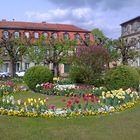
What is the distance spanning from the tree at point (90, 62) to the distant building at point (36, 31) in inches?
1225

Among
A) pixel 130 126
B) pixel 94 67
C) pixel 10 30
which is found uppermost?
pixel 10 30

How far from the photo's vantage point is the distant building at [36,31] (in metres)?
54.9

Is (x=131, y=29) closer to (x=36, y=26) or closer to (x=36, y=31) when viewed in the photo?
(x=36, y=26)

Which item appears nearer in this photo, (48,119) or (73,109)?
(48,119)

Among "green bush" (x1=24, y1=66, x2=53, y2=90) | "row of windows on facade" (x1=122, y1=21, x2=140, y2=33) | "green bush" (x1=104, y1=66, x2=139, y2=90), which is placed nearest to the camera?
"green bush" (x1=104, y1=66, x2=139, y2=90)

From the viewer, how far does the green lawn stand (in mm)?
8398

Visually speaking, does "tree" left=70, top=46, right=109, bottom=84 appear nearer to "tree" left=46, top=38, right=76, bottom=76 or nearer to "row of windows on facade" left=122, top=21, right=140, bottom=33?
"tree" left=46, top=38, right=76, bottom=76

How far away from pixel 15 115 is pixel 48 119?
1.20 m

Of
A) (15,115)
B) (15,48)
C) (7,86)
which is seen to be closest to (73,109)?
(15,115)

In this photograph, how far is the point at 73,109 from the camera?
11.3 metres

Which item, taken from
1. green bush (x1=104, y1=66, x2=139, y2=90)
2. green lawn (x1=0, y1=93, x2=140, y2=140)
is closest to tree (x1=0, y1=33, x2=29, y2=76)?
green bush (x1=104, y1=66, x2=139, y2=90)

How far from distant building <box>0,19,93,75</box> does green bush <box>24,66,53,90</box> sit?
3093 cm

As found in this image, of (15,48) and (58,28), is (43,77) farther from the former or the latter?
(58,28)

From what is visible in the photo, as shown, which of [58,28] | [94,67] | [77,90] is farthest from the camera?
[58,28]
